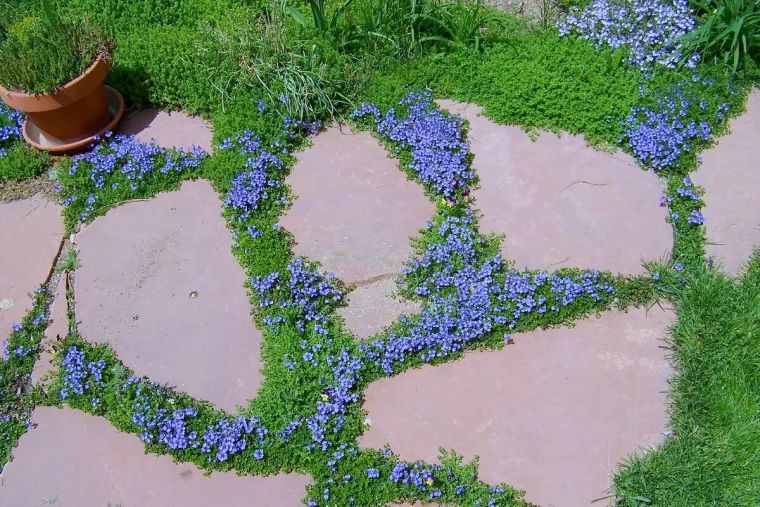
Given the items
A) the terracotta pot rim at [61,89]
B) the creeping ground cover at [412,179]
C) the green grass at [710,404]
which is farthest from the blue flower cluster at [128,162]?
the green grass at [710,404]

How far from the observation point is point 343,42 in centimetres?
555

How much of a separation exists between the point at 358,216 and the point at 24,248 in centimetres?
224

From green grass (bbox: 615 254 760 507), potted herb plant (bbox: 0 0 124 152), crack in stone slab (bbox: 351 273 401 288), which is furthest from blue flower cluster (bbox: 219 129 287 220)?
green grass (bbox: 615 254 760 507)

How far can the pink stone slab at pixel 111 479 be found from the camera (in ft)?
12.2

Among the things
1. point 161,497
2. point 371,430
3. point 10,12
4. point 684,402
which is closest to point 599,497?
point 684,402

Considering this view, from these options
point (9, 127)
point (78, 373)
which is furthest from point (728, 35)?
point (9, 127)

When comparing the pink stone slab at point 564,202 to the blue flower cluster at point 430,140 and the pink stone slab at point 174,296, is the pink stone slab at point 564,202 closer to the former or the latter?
the blue flower cluster at point 430,140

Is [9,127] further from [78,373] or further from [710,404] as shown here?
[710,404]

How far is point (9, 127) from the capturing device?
5.30 metres

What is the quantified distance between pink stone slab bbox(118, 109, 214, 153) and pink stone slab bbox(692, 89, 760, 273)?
139 inches

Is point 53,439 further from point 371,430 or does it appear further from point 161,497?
point 371,430

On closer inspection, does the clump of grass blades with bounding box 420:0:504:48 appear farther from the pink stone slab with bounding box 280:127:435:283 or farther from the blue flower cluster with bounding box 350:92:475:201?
the pink stone slab with bounding box 280:127:435:283

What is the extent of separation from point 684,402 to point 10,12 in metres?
5.87

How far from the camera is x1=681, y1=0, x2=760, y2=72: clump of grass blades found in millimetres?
5145
